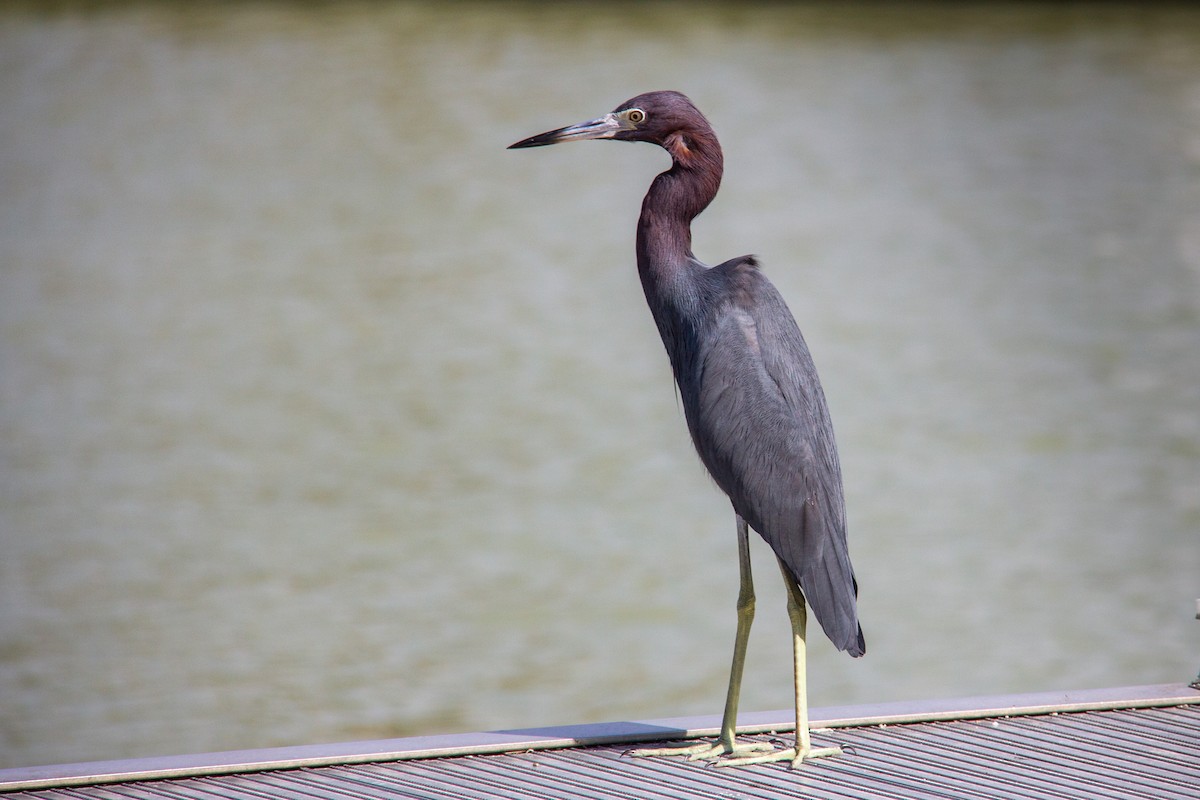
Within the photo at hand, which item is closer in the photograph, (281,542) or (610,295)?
(281,542)

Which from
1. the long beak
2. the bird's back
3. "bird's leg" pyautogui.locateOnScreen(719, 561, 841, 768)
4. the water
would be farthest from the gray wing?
the water

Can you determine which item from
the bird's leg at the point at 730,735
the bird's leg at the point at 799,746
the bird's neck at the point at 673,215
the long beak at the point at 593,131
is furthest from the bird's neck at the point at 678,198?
the bird's leg at the point at 799,746

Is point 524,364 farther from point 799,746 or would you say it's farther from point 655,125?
point 799,746

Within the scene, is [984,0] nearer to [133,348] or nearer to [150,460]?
[133,348]

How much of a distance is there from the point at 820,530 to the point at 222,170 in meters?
13.0

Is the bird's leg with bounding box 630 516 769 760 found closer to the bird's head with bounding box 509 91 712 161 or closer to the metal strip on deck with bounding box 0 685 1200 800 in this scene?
the metal strip on deck with bounding box 0 685 1200 800

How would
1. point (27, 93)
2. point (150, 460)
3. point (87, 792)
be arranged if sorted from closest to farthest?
point (87, 792) < point (150, 460) < point (27, 93)

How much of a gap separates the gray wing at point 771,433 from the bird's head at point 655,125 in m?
0.40

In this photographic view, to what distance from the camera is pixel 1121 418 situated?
9414 mm

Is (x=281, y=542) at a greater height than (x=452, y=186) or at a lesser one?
lesser

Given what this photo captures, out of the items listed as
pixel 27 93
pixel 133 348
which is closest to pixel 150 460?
pixel 133 348

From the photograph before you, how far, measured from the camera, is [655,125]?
3.87 meters

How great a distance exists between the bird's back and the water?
7.62 feet

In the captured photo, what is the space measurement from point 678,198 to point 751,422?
2.04 ft
